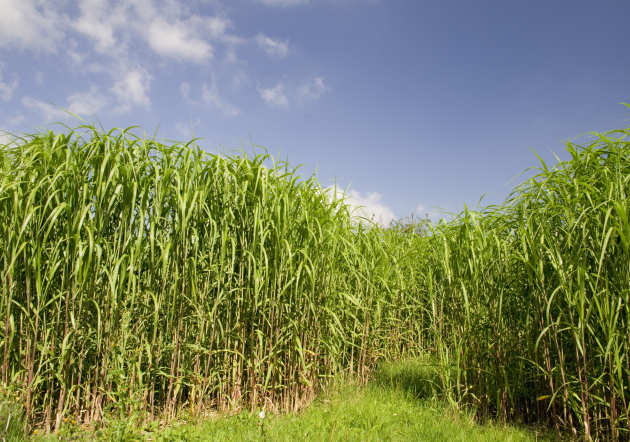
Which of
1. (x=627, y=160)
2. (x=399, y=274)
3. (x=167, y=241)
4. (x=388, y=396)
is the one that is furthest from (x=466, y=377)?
(x=167, y=241)

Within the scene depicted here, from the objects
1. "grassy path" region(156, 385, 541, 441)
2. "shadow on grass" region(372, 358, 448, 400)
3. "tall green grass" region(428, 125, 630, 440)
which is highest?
"tall green grass" region(428, 125, 630, 440)

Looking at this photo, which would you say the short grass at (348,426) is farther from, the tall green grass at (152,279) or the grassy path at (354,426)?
the tall green grass at (152,279)

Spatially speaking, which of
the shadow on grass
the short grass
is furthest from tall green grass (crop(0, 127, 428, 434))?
the shadow on grass

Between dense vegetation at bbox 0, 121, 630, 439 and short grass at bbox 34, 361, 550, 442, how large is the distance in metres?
0.20

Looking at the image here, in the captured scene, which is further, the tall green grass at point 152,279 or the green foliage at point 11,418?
the tall green grass at point 152,279

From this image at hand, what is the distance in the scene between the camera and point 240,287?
310 centimetres

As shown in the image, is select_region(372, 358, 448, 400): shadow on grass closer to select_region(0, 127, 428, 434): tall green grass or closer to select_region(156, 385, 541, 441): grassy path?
select_region(156, 385, 541, 441): grassy path

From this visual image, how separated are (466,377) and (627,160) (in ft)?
7.06

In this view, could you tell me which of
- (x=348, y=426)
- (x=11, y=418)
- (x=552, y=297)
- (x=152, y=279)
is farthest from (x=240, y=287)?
(x=552, y=297)

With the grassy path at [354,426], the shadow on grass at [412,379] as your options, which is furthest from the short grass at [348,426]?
the shadow on grass at [412,379]

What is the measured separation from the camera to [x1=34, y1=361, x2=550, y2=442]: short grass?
257cm

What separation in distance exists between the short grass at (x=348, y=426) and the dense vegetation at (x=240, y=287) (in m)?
0.20

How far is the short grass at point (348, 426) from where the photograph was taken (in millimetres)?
2574

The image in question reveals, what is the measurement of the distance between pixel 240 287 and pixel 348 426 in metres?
1.35
